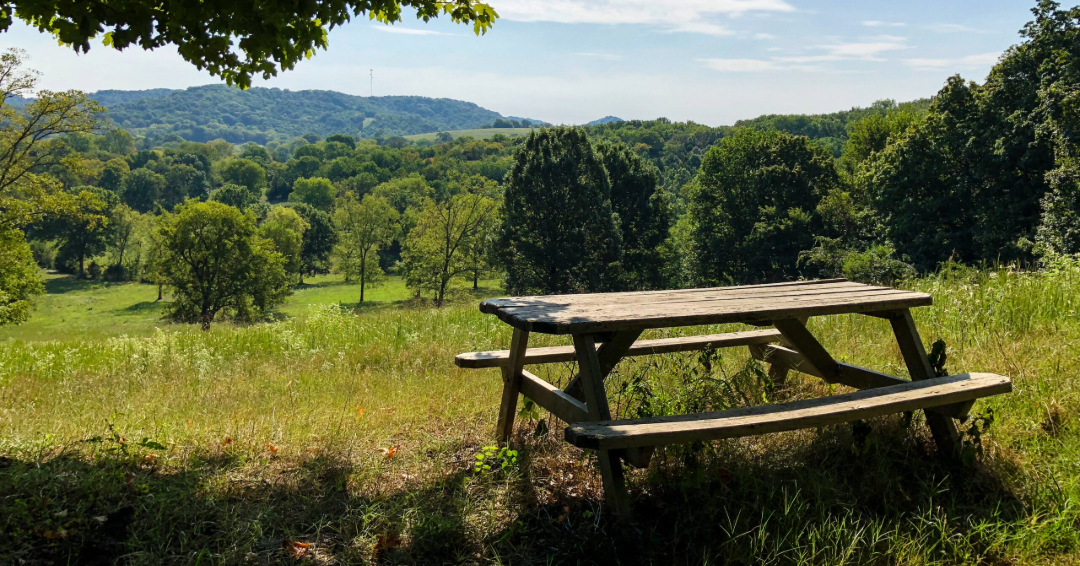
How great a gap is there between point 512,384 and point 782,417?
59.1 inches

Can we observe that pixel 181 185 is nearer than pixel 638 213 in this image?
No

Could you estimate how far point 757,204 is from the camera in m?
33.4

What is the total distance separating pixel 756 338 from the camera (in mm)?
4375

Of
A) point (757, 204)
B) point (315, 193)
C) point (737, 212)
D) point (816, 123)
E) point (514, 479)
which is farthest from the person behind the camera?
point (315, 193)

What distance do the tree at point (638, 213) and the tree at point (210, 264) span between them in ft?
80.0

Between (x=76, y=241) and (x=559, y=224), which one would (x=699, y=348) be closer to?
(x=559, y=224)

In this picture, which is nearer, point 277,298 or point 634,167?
point 634,167

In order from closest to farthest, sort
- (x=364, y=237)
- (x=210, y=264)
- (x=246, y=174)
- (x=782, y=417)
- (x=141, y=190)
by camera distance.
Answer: (x=782, y=417) < (x=210, y=264) < (x=364, y=237) < (x=141, y=190) < (x=246, y=174)

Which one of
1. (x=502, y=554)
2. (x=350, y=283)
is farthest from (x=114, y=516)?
(x=350, y=283)

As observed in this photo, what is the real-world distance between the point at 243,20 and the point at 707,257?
109 feet

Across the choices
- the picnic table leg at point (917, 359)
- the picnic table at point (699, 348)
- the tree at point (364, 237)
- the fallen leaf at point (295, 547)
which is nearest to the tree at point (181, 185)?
the tree at point (364, 237)

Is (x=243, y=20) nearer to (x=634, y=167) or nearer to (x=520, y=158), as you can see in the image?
(x=520, y=158)

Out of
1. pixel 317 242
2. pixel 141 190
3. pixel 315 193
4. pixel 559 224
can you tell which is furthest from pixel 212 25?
pixel 141 190

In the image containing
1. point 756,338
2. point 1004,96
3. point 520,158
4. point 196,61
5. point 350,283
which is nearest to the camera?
point 196,61
